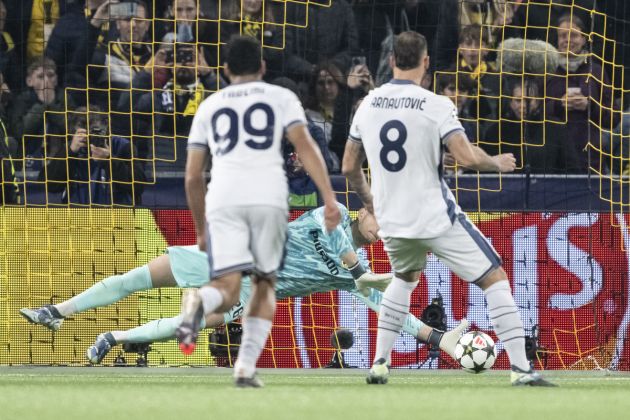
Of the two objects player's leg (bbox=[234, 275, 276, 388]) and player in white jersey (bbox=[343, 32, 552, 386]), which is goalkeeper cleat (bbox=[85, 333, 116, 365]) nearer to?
player in white jersey (bbox=[343, 32, 552, 386])

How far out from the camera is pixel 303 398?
6.67 meters

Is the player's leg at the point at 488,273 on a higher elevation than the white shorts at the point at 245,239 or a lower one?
lower

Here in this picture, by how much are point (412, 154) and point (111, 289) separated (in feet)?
10.6

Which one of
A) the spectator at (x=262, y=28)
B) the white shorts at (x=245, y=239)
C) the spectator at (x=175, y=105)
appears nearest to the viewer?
the white shorts at (x=245, y=239)

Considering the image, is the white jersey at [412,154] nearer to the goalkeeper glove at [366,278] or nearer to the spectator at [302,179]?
the goalkeeper glove at [366,278]

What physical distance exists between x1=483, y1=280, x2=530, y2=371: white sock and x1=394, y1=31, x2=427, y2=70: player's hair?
1.38 m

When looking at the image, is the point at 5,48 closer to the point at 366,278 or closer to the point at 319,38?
the point at 319,38

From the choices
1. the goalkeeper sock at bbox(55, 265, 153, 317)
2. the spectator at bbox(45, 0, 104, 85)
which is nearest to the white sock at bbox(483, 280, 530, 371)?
the goalkeeper sock at bbox(55, 265, 153, 317)

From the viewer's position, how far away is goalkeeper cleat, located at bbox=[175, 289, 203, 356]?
6.90 metres

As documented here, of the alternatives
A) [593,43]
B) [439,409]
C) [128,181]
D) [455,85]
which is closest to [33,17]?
[128,181]

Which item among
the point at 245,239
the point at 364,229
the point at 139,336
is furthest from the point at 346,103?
the point at 245,239

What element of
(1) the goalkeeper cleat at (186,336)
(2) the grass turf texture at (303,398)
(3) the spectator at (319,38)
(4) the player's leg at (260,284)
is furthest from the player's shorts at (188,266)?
(1) the goalkeeper cleat at (186,336)

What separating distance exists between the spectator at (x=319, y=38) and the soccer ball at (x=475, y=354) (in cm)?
366

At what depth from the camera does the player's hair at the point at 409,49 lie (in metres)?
8.23
